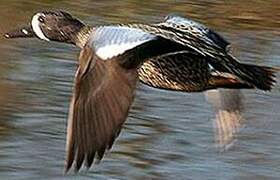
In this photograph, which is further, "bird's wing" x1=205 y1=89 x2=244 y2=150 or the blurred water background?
the blurred water background

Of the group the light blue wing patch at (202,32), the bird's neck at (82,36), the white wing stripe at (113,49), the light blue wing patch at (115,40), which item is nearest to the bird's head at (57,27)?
the bird's neck at (82,36)

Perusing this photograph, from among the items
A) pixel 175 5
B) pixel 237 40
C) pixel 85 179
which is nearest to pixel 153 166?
pixel 85 179

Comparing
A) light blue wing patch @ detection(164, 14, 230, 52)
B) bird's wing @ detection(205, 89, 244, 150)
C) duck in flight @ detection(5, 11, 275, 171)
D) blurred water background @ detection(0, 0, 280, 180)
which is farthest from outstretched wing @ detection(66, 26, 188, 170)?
blurred water background @ detection(0, 0, 280, 180)

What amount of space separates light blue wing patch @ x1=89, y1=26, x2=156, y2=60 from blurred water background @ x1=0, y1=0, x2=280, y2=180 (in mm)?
1694

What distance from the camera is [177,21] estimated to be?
6406mm

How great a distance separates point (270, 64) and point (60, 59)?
4.26 ft

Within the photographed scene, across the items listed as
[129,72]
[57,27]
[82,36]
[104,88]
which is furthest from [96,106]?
[57,27]

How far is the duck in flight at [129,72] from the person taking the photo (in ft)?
18.0

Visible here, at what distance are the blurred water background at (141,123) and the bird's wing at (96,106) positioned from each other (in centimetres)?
168

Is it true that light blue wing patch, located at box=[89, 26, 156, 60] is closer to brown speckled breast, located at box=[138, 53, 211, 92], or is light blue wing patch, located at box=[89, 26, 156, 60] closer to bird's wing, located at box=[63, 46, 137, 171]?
bird's wing, located at box=[63, 46, 137, 171]

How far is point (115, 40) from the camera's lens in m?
5.55

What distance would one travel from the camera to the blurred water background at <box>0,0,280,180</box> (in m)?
7.45

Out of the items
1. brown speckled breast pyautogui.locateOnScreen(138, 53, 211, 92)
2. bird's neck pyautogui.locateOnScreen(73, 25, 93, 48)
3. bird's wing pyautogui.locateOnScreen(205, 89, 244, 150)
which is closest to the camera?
brown speckled breast pyautogui.locateOnScreen(138, 53, 211, 92)

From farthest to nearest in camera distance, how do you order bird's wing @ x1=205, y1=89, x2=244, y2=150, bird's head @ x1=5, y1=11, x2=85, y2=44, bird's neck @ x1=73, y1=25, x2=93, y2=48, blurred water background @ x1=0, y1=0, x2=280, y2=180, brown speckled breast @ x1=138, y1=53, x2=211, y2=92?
blurred water background @ x1=0, y1=0, x2=280, y2=180
bird's wing @ x1=205, y1=89, x2=244, y2=150
bird's head @ x1=5, y1=11, x2=85, y2=44
bird's neck @ x1=73, y1=25, x2=93, y2=48
brown speckled breast @ x1=138, y1=53, x2=211, y2=92
